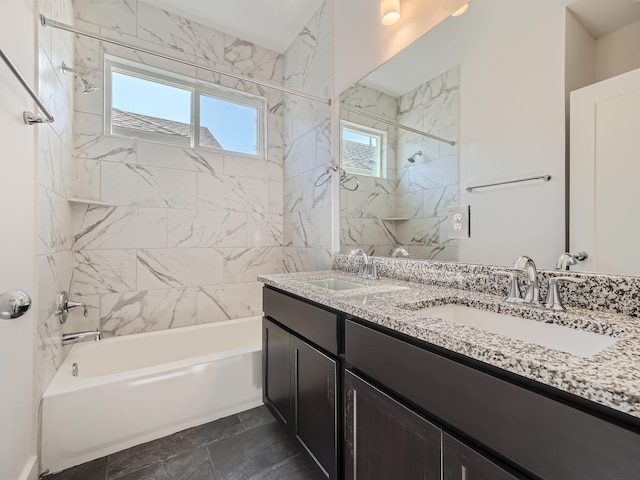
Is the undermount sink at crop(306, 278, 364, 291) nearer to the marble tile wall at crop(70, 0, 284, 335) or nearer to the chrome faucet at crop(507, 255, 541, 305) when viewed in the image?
the chrome faucet at crop(507, 255, 541, 305)

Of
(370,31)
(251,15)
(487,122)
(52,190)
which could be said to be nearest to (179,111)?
(251,15)

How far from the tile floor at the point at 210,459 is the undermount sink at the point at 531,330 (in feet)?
2.90

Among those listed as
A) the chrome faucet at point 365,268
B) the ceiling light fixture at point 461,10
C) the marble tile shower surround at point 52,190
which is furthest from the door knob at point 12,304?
the ceiling light fixture at point 461,10

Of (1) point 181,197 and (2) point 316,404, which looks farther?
(1) point 181,197

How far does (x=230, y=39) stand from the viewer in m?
2.56

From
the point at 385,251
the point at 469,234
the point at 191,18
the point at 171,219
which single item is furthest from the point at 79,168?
the point at 469,234

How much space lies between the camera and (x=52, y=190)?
1504mm

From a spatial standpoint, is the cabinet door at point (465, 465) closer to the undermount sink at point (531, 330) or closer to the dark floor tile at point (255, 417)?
the undermount sink at point (531, 330)

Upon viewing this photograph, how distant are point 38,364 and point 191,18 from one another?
2654mm

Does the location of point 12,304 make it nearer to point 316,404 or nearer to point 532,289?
point 316,404

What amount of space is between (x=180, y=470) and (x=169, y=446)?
222 mm

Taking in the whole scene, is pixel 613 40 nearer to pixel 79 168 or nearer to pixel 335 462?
pixel 335 462

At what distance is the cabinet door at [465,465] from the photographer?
0.55m

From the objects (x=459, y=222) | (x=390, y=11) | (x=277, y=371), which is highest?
(x=390, y=11)
